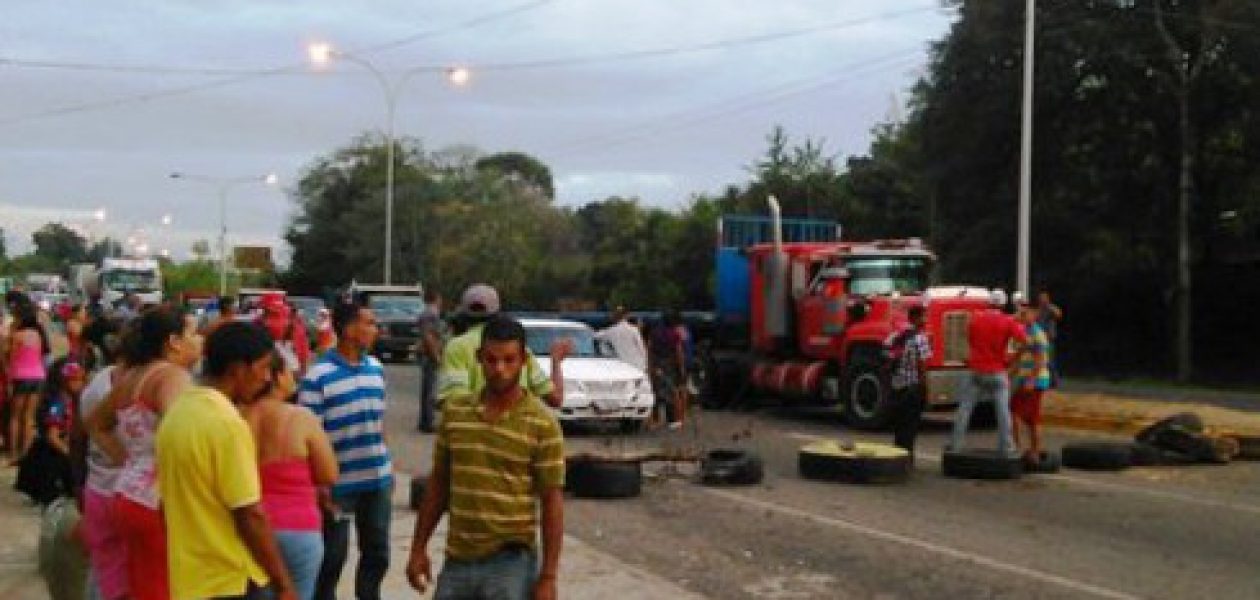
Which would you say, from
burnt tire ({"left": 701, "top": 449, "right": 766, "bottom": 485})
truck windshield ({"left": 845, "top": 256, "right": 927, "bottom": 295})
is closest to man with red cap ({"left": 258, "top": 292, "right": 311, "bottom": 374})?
burnt tire ({"left": 701, "top": 449, "right": 766, "bottom": 485})

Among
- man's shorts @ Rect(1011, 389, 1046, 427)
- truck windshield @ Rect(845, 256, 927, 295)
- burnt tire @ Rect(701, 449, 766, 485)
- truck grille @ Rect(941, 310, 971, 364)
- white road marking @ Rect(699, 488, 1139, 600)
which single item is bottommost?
white road marking @ Rect(699, 488, 1139, 600)

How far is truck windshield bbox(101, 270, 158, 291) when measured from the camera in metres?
58.8

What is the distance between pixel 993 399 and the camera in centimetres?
1462

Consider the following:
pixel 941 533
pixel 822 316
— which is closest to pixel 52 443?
pixel 941 533

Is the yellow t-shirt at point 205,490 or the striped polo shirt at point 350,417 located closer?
the yellow t-shirt at point 205,490

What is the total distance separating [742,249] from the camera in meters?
22.1

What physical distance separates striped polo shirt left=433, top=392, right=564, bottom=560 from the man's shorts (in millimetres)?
10797

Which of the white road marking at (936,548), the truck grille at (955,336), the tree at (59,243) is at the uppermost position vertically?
the tree at (59,243)

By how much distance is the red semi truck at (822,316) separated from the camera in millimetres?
18391

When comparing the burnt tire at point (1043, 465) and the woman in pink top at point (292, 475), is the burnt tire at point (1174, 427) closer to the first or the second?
the burnt tire at point (1043, 465)

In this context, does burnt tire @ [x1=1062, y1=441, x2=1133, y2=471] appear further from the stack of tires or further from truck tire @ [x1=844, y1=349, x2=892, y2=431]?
truck tire @ [x1=844, y1=349, x2=892, y2=431]

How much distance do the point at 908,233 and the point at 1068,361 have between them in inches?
419

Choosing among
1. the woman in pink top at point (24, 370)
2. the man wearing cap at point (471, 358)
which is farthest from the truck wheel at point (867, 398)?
the man wearing cap at point (471, 358)

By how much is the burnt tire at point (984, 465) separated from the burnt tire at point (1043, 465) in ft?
0.72
